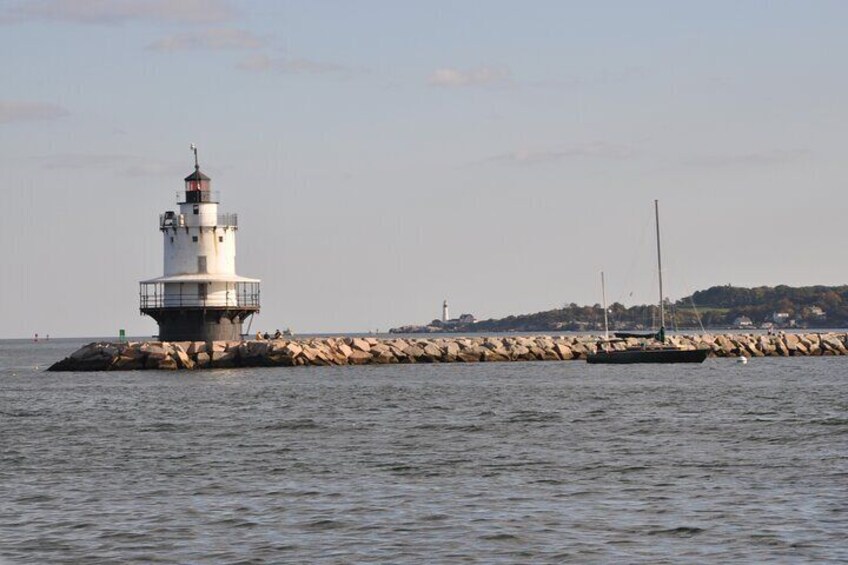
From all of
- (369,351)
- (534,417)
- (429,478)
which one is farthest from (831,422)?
(369,351)

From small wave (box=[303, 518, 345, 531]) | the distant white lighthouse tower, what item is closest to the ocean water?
small wave (box=[303, 518, 345, 531])

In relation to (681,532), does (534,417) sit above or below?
above

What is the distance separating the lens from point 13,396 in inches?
2005

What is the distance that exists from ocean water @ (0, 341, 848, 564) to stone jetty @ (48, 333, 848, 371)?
53.9ft

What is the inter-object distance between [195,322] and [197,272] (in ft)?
7.38

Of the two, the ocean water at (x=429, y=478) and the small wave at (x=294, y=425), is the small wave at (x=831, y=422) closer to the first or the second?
the ocean water at (x=429, y=478)

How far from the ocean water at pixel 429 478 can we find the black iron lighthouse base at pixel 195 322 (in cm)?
1632

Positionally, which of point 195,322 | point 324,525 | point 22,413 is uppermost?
point 195,322

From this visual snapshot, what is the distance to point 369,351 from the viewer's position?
2795 inches

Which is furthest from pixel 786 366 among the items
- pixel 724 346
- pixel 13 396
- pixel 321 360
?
pixel 13 396

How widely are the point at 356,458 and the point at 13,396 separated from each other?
27.0 meters

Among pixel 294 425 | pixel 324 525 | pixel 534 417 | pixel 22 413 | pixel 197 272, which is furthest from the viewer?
pixel 197 272

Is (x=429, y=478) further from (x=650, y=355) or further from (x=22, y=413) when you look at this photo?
(x=650, y=355)

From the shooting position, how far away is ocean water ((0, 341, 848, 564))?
59.3ft
